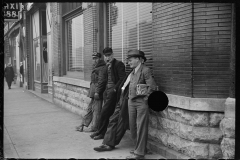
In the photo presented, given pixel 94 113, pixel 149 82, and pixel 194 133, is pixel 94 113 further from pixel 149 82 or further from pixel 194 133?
pixel 194 133

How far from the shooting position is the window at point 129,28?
646cm

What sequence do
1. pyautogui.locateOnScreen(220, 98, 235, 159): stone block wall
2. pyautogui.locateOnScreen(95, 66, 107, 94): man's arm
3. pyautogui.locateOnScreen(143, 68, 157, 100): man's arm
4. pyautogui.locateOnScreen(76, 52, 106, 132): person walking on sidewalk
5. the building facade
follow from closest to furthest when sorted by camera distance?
pyautogui.locateOnScreen(220, 98, 235, 159): stone block wall
the building facade
pyautogui.locateOnScreen(143, 68, 157, 100): man's arm
pyautogui.locateOnScreen(95, 66, 107, 94): man's arm
pyautogui.locateOnScreen(76, 52, 106, 132): person walking on sidewalk

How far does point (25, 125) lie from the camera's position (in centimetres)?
848

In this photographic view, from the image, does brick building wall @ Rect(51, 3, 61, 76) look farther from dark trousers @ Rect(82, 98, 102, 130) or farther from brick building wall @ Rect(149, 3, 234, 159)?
brick building wall @ Rect(149, 3, 234, 159)

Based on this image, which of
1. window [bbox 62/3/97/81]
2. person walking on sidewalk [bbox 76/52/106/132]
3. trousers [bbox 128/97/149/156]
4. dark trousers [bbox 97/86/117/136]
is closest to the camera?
trousers [bbox 128/97/149/156]

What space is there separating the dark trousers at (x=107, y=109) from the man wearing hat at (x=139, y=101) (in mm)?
962

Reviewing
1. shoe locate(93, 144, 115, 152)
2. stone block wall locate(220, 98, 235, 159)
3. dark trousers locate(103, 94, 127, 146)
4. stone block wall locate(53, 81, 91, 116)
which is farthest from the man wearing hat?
stone block wall locate(53, 81, 91, 116)

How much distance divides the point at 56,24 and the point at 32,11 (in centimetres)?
633

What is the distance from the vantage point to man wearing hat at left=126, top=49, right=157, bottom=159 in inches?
199

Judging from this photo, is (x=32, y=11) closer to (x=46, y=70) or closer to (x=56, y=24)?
(x=46, y=70)

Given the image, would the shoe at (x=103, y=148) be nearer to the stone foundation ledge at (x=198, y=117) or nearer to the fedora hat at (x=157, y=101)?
the stone foundation ledge at (x=198, y=117)

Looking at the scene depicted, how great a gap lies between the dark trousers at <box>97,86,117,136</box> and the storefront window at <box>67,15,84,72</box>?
423cm

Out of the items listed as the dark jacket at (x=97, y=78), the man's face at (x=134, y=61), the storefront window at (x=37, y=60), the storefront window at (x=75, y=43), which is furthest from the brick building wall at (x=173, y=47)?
the storefront window at (x=37, y=60)

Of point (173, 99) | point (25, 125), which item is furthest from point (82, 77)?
point (173, 99)
